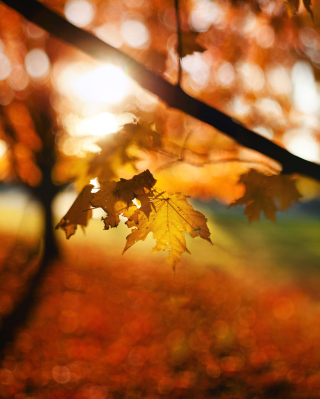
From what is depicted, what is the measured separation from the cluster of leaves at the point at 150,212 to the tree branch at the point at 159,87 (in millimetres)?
381

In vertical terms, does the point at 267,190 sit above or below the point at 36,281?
below

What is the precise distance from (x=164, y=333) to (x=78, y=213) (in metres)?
3.98

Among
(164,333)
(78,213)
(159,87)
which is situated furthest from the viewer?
(164,333)

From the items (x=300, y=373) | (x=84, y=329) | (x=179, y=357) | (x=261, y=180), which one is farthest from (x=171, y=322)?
(x=261, y=180)

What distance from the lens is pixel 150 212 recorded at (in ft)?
4.27

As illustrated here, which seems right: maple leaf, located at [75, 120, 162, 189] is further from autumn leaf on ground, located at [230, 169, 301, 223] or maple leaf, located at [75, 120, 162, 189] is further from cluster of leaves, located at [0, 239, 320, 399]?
cluster of leaves, located at [0, 239, 320, 399]

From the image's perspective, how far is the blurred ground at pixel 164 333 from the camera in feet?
11.5

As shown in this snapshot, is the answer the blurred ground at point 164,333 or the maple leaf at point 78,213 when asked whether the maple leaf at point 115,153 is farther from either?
the blurred ground at point 164,333

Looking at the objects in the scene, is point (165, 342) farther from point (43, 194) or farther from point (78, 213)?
point (43, 194)

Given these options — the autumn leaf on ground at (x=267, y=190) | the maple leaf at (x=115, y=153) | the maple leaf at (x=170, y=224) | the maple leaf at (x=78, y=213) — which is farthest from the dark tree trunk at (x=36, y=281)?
the autumn leaf on ground at (x=267, y=190)

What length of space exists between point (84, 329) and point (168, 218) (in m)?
4.32

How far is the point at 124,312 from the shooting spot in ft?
17.6

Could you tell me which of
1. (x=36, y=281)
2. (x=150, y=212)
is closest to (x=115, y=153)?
(x=150, y=212)

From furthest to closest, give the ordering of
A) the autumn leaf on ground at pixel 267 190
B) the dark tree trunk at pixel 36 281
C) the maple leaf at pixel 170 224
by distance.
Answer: the dark tree trunk at pixel 36 281 → the autumn leaf on ground at pixel 267 190 → the maple leaf at pixel 170 224
